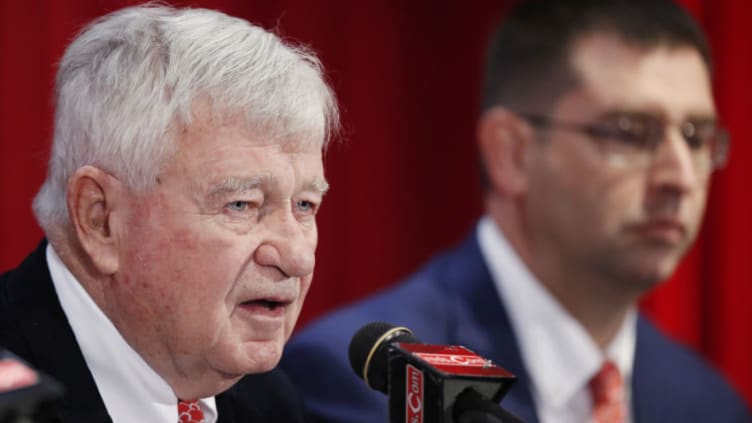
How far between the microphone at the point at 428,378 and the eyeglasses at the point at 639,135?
4.35ft

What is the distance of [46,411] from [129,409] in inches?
21.1

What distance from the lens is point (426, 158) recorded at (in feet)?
11.7

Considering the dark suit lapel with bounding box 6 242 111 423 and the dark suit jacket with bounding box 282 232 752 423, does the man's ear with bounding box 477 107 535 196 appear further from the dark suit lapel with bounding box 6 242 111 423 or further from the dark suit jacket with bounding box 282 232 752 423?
the dark suit lapel with bounding box 6 242 111 423

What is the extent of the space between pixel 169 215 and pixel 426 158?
222 centimetres

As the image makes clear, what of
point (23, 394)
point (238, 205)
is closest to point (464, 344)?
point (238, 205)

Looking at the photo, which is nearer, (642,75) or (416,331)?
(416,331)

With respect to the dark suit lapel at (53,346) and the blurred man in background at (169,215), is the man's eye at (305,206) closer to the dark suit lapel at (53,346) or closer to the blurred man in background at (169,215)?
the blurred man in background at (169,215)

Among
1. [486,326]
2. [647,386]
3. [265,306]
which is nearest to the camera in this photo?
[265,306]

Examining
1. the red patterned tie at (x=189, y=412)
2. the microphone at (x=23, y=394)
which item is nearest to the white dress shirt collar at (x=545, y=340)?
the red patterned tie at (x=189, y=412)

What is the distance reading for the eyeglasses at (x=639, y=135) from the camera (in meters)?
2.55

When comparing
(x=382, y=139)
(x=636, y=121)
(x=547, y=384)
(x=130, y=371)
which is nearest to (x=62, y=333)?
(x=130, y=371)

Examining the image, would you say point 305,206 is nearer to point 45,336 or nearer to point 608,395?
point 45,336

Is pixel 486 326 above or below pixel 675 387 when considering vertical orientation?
above

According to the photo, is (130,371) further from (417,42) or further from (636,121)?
(417,42)
